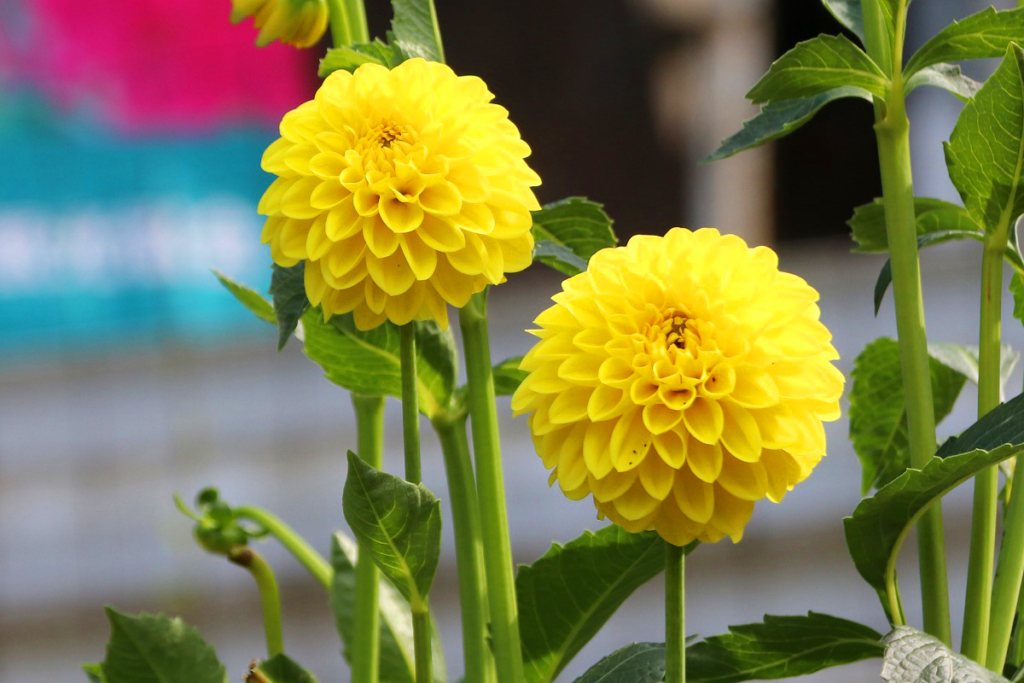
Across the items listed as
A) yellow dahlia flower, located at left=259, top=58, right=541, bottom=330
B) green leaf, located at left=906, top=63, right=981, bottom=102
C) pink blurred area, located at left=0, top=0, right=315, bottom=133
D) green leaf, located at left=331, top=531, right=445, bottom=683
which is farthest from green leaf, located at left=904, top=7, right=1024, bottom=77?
pink blurred area, located at left=0, top=0, right=315, bottom=133

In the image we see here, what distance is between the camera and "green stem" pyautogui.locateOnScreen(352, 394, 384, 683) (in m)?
0.32

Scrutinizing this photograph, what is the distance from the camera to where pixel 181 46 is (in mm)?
1791

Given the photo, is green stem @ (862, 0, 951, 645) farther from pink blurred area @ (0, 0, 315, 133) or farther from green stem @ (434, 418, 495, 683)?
pink blurred area @ (0, 0, 315, 133)

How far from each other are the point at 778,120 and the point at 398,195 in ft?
0.38

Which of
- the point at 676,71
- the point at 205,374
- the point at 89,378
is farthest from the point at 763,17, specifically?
the point at 89,378

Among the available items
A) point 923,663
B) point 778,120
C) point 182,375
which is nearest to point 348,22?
point 778,120

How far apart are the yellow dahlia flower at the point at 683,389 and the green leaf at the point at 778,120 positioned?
7cm

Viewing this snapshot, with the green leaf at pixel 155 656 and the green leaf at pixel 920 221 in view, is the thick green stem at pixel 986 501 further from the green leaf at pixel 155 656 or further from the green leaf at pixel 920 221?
the green leaf at pixel 155 656

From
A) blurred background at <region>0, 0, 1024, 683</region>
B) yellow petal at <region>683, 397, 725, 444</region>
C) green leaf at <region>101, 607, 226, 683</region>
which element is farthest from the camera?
blurred background at <region>0, 0, 1024, 683</region>

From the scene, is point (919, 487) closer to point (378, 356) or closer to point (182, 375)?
point (378, 356)

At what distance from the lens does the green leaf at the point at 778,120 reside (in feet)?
0.92

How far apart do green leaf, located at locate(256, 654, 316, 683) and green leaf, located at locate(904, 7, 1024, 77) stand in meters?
0.23

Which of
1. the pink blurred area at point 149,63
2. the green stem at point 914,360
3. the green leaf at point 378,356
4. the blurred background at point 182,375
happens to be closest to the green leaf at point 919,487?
the green stem at point 914,360

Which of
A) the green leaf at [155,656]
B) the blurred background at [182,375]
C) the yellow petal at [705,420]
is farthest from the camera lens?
the blurred background at [182,375]
